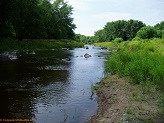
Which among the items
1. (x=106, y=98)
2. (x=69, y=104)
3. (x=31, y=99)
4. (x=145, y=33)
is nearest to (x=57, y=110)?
(x=69, y=104)

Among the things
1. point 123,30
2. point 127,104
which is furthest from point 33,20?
point 123,30

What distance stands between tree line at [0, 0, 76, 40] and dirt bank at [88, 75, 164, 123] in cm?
2859

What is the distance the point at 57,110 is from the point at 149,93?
210 inches

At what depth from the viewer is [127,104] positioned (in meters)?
11.0

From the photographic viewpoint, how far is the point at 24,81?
17906 millimetres

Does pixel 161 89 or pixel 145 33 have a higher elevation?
pixel 145 33

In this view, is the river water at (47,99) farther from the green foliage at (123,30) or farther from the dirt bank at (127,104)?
the green foliage at (123,30)

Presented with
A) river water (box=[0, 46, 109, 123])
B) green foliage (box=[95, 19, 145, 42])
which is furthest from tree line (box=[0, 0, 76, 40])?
green foliage (box=[95, 19, 145, 42])

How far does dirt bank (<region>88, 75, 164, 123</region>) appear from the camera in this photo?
9.10 metres

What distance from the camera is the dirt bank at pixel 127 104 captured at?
9103 mm

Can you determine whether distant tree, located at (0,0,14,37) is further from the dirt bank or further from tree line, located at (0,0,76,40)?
the dirt bank

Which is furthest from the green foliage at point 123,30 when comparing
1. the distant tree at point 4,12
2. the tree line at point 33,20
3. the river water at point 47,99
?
the river water at point 47,99

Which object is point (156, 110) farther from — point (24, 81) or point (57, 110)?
point (24, 81)

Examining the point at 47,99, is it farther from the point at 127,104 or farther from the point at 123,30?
the point at 123,30
